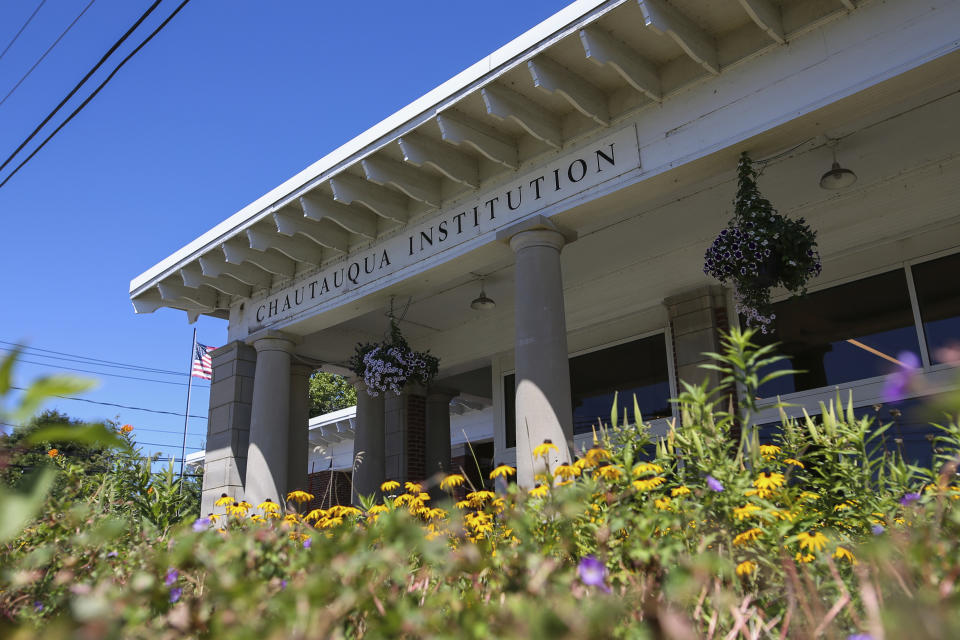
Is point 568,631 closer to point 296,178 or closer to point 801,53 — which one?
point 801,53

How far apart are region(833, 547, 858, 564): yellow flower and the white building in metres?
2.88

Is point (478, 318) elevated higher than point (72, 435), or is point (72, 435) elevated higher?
point (478, 318)

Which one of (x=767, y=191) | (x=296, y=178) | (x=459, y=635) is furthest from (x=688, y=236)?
(x=459, y=635)

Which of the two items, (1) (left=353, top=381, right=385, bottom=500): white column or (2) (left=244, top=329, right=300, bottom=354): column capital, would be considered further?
(1) (left=353, top=381, right=385, bottom=500): white column

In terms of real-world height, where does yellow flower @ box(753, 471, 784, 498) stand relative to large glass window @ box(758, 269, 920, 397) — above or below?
below

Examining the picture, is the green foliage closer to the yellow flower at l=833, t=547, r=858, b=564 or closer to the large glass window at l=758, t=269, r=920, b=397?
the yellow flower at l=833, t=547, r=858, b=564

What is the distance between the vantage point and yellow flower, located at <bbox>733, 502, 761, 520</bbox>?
2.55 meters

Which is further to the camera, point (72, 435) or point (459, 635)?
point (459, 635)

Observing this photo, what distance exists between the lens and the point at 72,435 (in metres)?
1.11

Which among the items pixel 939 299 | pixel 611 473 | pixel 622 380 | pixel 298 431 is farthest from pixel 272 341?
pixel 939 299

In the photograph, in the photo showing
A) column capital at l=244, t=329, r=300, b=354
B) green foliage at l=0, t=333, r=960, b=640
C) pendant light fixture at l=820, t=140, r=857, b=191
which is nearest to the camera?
green foliage at l=0, t=333, r=960, b=640

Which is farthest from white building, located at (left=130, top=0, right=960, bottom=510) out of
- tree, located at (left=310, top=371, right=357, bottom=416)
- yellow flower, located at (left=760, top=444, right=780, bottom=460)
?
tree, located at (left=310, top=371, right=357, bottom=416)

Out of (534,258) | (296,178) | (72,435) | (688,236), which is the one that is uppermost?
(296,178)

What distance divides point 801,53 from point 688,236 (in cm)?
289
